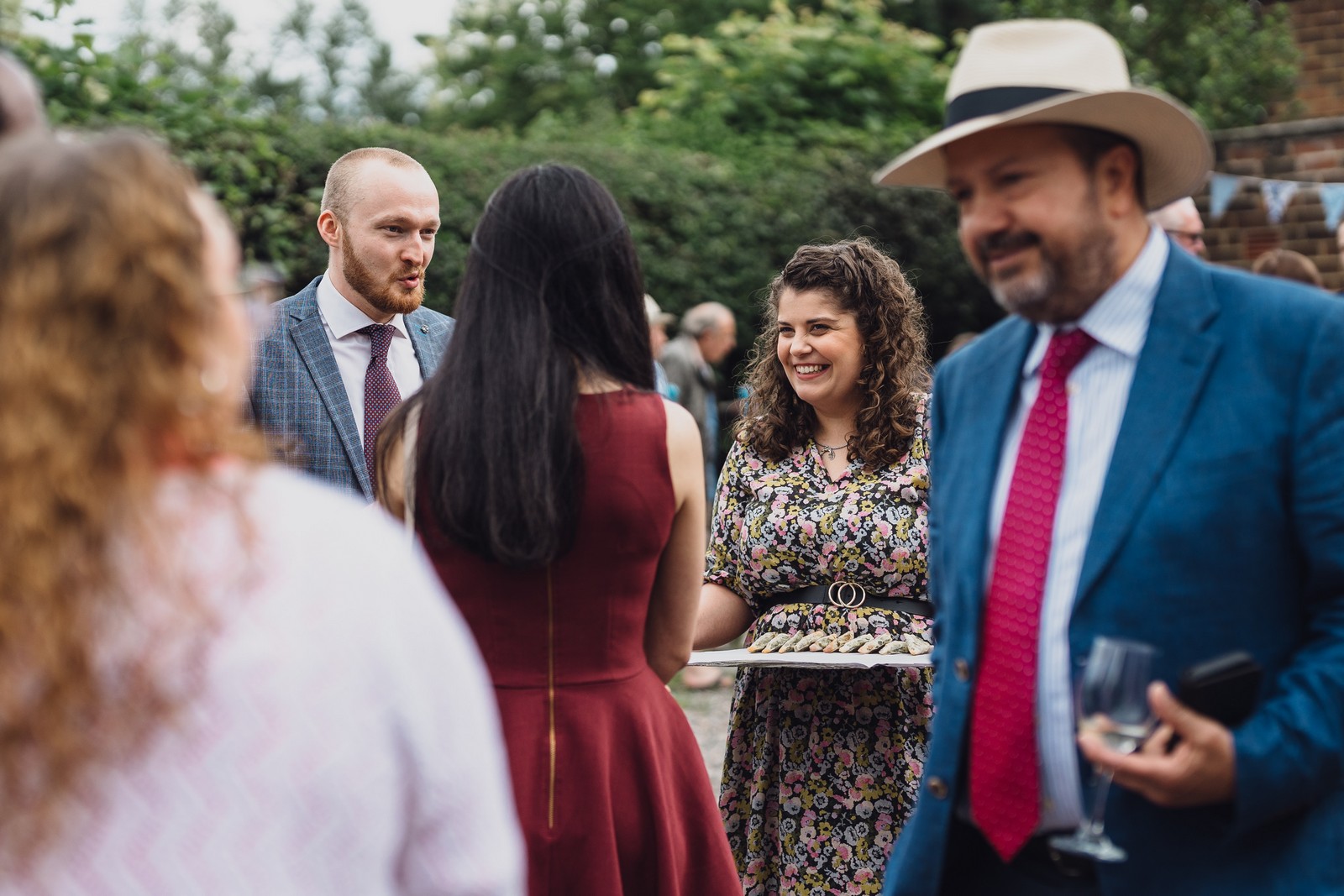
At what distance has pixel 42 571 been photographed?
130cm

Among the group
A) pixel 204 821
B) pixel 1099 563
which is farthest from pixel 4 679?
pixel 1099 563

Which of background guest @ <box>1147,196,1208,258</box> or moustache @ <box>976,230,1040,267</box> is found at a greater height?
moustache @ <box>976,230,1040,267</box>

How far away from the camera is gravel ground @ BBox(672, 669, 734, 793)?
7.57 metres

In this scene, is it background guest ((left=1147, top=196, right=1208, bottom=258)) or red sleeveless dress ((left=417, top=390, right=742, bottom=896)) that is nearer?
red sleeveless dress ((left=417, top=390, right=742, bottom=896))

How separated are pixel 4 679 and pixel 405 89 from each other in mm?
47710

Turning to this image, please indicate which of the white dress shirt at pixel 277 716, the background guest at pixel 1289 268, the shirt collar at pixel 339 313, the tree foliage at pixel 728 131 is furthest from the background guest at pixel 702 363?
the white dress shirt at pixel 277 716

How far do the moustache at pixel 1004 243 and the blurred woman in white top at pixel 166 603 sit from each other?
1.16 metres

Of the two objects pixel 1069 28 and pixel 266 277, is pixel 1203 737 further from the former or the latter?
pixel 266 277

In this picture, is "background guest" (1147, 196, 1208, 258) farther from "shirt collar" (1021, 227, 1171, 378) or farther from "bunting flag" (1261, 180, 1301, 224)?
"bunting flag" (1261, 180, 1301, 224)

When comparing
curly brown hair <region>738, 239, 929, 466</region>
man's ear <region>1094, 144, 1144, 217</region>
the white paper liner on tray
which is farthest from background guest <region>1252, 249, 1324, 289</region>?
man's ear <region>1094, 144, 1144, 217</region>

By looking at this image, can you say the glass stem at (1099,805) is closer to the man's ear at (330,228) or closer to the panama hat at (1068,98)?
the panama hat at (1068,98)

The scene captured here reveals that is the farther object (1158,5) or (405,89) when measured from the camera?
(405,89)

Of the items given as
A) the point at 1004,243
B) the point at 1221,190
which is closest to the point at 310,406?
the point at 1004,243

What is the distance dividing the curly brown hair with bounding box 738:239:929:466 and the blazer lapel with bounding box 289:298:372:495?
1.14 m
